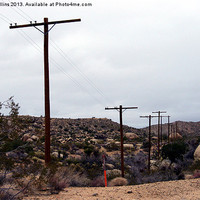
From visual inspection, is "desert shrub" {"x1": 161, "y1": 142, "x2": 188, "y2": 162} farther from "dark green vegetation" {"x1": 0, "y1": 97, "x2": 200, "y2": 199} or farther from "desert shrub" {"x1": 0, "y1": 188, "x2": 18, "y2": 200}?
"desert shrub" {"x1": 0, "y1": 188, "x2": 18, "y2": 200}

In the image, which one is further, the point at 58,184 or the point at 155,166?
the point at 155,166

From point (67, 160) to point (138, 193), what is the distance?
21.8m

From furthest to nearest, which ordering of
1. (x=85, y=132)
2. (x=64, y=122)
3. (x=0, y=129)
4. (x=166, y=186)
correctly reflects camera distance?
(x=64, y=122), (x=85, y=132), (x=166, y=186), (x=0, y=129)

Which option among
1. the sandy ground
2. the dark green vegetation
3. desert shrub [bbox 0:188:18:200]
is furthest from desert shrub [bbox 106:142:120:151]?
desert shrub [bbox 0:188:18:200]

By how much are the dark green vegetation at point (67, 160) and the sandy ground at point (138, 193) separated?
2.96 feet

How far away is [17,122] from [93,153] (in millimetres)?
31320

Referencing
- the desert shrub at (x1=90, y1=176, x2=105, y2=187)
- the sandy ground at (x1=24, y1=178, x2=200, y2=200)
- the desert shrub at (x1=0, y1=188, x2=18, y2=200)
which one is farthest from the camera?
the desert shrub at (x1=90, y1=176, x2=105, y2=187)

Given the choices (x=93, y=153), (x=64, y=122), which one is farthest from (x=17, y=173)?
(x=64, y=122)

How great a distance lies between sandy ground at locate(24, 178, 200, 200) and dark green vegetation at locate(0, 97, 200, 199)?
90cm

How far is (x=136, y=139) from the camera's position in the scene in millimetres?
73188

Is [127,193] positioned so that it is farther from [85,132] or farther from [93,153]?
[85,132]

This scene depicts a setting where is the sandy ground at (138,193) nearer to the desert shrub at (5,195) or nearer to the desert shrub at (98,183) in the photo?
the desert shrub at (5,195)

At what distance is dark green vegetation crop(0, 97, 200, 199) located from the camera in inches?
476

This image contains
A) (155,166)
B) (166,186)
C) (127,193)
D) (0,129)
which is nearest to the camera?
(0,129)
